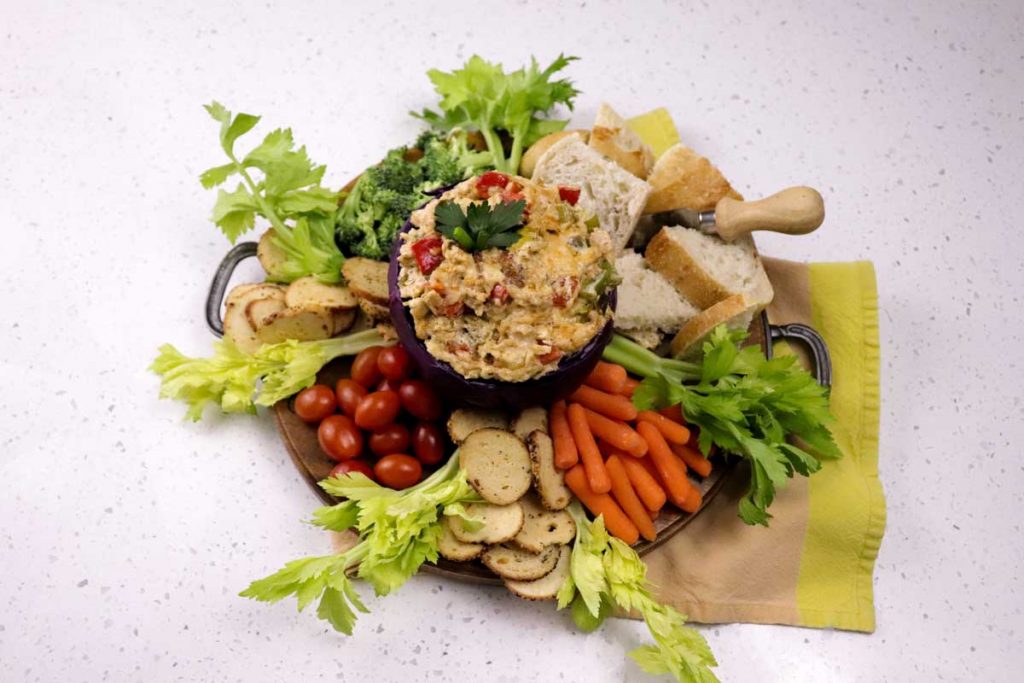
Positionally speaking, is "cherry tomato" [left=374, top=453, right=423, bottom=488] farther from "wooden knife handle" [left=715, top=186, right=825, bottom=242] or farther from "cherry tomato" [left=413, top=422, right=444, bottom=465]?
"wooden knife handle" [left=715, top=186, right=825, bottom=242]

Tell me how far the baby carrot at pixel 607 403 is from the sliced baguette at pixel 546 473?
0.17 metres

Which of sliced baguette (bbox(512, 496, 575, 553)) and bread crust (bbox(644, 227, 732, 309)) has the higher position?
bread crust (bbox(644, 227, 732, 309))

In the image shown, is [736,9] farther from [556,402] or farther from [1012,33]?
[556,402]

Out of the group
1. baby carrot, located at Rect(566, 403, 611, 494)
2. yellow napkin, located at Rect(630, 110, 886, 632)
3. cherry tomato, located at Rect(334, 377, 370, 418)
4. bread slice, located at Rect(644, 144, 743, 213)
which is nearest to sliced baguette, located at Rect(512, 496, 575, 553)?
baby carrot, located at Rect(566, 403, 611, 494)

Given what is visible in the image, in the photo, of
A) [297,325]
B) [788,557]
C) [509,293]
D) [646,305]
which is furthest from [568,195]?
[788,557]

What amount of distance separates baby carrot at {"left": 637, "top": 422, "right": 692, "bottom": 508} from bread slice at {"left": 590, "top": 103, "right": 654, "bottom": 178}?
33.8 inches

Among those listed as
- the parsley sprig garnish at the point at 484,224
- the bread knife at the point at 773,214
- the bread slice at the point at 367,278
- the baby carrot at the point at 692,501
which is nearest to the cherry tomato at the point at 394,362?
the bread slice at the point at 367,278

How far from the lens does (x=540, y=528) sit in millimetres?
2607

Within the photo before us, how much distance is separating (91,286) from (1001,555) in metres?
3.07

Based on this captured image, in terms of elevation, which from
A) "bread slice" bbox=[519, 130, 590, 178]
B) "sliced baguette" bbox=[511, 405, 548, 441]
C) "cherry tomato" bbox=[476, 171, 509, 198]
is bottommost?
"sliced baguette" bbox=[511, 405, 548, 441]

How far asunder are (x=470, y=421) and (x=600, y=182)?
84 centimetres

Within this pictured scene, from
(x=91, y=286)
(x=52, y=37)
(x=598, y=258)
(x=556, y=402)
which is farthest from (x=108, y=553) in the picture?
(x=52, y=37)

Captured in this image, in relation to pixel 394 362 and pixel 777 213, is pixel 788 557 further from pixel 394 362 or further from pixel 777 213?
pixel 394 362

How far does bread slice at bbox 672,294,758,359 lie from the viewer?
2.71m
